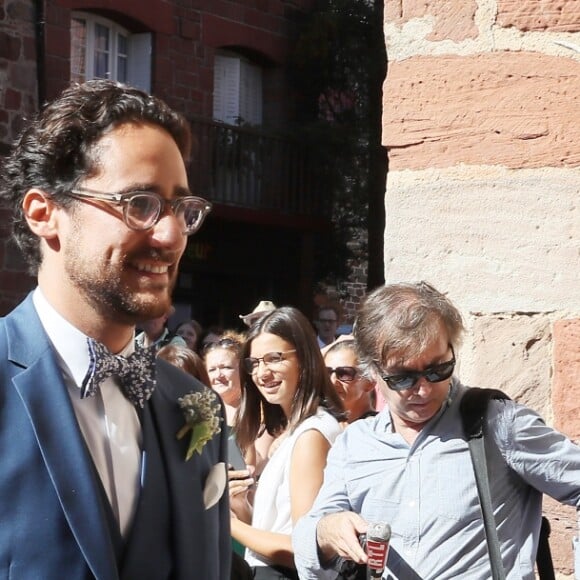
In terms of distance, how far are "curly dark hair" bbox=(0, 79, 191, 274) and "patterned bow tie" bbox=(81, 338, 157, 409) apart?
8.5 inches

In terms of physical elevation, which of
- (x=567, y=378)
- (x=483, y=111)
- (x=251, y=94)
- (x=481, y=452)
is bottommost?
(x=481, y=452)

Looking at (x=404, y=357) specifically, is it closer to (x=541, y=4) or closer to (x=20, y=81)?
(x=541, y=4)

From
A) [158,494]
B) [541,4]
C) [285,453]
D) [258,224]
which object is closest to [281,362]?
[285,453]

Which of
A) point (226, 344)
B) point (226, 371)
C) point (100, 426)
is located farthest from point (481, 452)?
point (226, 344)

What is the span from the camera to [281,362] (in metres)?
4.82

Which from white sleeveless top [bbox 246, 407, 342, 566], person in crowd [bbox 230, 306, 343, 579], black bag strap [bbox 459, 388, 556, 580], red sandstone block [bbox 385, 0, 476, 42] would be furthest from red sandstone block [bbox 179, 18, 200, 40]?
A: black bag strap [bbox 459, 388, 556, 580]

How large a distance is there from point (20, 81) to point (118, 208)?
12909 mm

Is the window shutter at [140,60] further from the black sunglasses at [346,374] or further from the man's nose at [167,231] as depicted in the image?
the man's nose at [167,231]

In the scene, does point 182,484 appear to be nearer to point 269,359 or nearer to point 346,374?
point 269,359

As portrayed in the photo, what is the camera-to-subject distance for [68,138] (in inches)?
79.7

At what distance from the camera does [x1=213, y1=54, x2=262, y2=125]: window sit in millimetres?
17594

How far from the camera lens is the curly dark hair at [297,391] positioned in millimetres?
4660

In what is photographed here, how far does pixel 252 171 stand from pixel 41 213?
51.0ft

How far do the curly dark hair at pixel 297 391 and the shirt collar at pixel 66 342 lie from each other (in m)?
2.62
